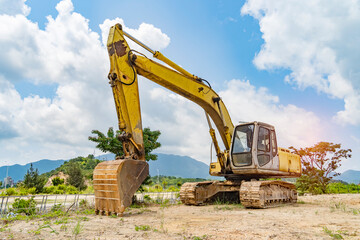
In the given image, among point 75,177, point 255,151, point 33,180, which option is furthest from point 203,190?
point 75,177

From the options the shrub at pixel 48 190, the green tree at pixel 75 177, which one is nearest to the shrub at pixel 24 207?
the shrub at pixel 48 190

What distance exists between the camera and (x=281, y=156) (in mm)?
10688

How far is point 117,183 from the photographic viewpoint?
6.53 m

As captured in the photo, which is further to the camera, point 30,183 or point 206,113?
point 30,183

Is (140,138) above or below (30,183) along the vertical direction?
above

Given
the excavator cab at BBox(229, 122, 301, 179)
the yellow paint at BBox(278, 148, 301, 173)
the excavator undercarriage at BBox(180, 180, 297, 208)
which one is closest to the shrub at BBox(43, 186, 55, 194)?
the excavator undercarriage at BBox(180, 180, 297, 208)

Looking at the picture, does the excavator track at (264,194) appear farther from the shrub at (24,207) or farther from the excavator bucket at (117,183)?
the shrub at (24,207)

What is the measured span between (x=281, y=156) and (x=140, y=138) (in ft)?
19.2

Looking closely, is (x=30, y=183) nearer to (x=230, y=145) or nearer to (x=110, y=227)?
(x=230, y=145)

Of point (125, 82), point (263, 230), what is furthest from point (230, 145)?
point (263, 230)

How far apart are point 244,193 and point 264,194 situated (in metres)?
0.70

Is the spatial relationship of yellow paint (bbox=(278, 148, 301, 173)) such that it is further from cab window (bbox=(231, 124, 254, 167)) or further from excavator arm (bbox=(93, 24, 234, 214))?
excavator arm (bbox=(93, 24, 234, 214))

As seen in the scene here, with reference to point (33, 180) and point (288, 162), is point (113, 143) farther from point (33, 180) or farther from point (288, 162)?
point (33, 180)

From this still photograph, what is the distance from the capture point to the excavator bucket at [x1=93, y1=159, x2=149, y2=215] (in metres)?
6.56
